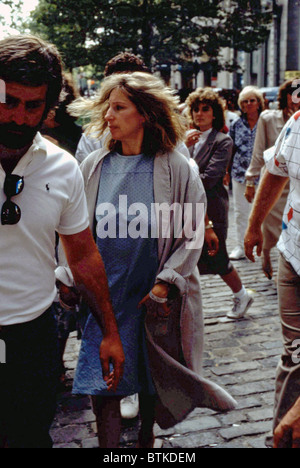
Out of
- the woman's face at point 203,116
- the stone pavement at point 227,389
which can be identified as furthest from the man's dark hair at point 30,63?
the woman's face at point 203,116

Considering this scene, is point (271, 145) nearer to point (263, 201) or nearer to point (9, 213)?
point (263, 201)

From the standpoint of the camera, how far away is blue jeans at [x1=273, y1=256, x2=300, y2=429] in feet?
10.1

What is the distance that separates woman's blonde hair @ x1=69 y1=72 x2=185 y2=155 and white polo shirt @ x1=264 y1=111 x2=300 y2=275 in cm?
58

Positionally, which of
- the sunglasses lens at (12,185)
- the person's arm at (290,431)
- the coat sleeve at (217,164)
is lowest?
the person's arm at (290,431)

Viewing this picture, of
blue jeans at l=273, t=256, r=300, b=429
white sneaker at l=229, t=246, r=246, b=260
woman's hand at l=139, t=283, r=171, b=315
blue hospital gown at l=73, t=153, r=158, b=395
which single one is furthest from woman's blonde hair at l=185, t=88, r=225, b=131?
woman's hand at l=139, t=283, r=171, b=315

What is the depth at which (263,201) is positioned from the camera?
3525 millimetres

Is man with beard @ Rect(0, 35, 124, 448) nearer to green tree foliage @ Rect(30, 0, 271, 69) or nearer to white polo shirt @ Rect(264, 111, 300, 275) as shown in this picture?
white polo shirt @ Rect(264, 111, 300, 275)

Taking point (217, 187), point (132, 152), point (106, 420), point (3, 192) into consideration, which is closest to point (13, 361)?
point (3, 192)

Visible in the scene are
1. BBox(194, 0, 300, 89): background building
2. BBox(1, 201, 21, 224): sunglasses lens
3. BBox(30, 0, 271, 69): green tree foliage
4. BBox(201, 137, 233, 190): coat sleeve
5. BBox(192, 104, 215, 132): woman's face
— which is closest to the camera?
BBox(1, 201, 21, 224): sunglasses lens

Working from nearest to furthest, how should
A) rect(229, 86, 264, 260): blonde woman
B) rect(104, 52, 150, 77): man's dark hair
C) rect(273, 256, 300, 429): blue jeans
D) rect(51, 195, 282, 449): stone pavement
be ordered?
rect(273, 256, 300, 429): blue jeans
rect(51, 195, 282, 449): stone pavement
rect(104, 52, 150, 77): man's dark hair
rect(229, 86, 264, 260): blonde woman

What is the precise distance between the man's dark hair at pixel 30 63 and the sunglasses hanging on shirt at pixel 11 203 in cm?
35

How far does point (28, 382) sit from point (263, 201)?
179 cm

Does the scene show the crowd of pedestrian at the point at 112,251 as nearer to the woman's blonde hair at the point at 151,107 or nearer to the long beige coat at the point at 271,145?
the woman's blonde hair at the point at 151,107

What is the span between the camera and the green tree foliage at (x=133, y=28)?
1494 centimetres
